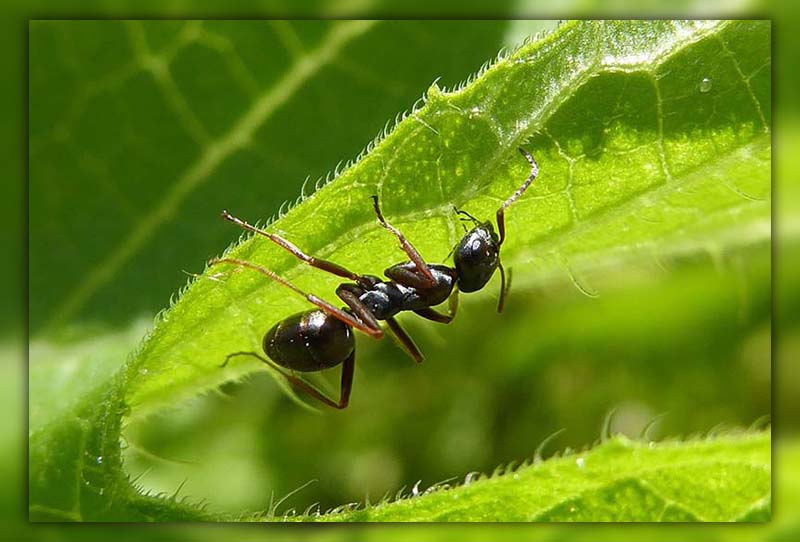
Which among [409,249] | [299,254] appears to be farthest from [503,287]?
[299,254]

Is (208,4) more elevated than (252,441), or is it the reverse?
(208,4)

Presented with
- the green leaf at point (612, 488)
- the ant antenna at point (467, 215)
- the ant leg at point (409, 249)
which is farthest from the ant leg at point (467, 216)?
the green leaf at point (612, 488)

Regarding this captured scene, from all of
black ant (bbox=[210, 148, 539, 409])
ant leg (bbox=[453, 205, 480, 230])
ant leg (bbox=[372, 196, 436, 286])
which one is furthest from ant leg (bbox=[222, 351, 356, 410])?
ant leg (bbox=[453, 205, 480, 230])

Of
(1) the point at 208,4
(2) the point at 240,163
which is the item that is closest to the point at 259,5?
(1) the point at 208,4

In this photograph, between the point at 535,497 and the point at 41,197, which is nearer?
the point at 535,497

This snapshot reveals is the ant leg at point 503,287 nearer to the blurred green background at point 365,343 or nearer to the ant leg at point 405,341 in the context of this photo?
the blurred green background at point 365,343

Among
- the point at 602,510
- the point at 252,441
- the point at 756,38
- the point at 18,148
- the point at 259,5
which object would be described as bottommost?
the point at 602,510

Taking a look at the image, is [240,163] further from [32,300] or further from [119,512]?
[119,512]
